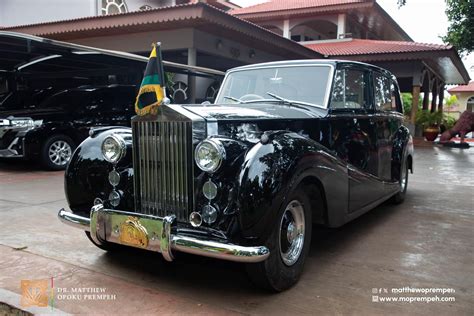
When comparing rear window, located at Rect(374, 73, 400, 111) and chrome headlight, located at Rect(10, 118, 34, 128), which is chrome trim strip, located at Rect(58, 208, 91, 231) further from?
chrome headlight, located at Rect(10, 118, 34, 128)

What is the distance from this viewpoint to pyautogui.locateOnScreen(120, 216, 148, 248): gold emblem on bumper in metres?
2.89

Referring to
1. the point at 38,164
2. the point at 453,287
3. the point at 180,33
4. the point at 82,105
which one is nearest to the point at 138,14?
the point at 180,33

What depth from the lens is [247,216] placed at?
107 inches

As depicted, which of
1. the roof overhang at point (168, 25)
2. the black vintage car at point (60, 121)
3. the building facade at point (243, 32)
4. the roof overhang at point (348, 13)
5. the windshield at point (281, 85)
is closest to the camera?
the windshield at point (281, 85)

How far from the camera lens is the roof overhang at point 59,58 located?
8555 millimetres

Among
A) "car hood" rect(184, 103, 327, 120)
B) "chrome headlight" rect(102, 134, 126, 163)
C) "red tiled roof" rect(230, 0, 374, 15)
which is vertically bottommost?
"chrome headlight" rect(102, 134, 126, 163)

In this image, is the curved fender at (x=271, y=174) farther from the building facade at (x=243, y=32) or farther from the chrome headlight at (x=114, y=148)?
the building facade at (x=243, y=32)

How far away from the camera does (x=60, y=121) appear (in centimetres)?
859

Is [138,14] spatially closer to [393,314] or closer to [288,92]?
[288,92]

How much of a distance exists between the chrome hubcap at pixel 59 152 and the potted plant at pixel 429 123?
15.0m

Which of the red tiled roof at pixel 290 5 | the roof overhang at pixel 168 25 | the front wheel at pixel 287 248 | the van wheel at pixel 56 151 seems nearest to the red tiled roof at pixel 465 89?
the red tiled roof at pixel 290 5

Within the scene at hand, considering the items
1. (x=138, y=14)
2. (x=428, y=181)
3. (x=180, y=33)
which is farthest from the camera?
(x=180, y=33)

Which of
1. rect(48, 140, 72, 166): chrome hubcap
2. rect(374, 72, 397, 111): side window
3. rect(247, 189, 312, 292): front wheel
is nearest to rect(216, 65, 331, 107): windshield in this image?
rect(374, 72, 397, 111): side window

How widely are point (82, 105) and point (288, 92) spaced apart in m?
6.14
